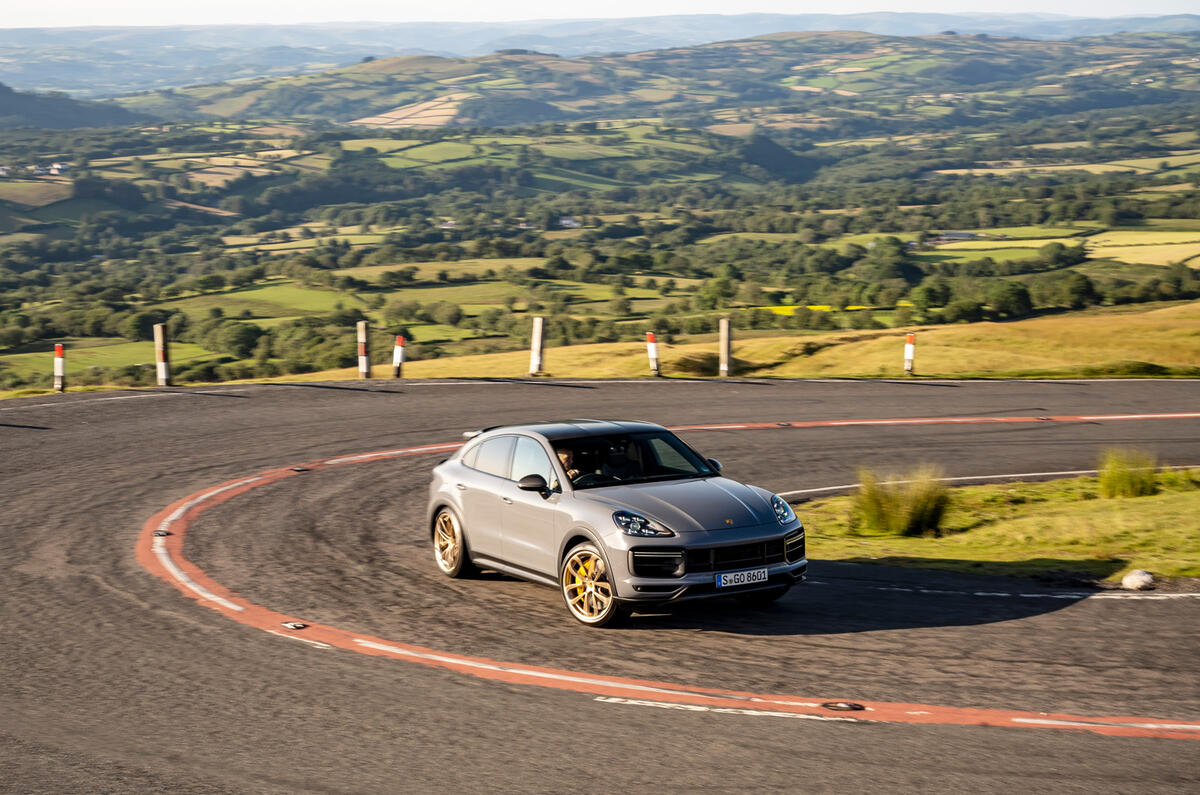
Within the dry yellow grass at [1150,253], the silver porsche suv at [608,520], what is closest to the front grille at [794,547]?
the silver porsche suv at [608,520]

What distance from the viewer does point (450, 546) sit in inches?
471

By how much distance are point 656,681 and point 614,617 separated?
4.79 feet

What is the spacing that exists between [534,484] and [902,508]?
5669mm

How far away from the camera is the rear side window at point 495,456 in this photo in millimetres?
11578

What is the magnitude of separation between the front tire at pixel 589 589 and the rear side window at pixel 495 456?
1568 millimetres

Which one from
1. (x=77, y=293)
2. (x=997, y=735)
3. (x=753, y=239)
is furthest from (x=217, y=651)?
(x=753, y=239)

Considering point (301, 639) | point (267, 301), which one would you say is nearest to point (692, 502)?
point (301, 639)

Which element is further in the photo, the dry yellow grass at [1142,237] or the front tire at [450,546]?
the dry yellow grass at [1142,237]

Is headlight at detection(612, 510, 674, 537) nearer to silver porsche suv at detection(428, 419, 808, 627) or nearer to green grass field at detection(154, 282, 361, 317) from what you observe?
silver porsche suv at detection(428, 419, 808, 627)

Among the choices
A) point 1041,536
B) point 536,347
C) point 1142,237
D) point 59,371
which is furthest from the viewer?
point 1142,237

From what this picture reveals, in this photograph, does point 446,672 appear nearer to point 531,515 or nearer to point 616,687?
point 616,687

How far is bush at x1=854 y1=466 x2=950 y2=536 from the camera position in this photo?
1441cm

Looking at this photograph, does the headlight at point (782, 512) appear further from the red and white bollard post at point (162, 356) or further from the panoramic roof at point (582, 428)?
the red and white bollard post at point (162, 356)

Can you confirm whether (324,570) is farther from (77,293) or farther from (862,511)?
(77,293)
